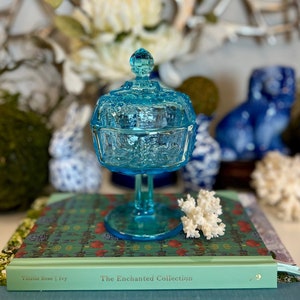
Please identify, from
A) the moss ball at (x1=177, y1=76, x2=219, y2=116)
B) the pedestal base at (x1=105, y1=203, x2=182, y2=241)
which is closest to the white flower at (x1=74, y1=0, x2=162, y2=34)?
the moss ball at (x1=177, y1=76, x2=219, y2=116)

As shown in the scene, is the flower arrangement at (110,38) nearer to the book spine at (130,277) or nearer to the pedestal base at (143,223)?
the pedestal base at (143,223)

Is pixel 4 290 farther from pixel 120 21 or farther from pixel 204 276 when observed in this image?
pixel 120 21

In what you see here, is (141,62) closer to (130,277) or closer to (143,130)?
(143,130)

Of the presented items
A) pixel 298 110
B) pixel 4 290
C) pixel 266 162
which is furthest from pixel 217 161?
pixel 4 290

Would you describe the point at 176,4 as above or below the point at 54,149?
above

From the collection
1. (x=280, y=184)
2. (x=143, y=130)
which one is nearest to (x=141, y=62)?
(x=143, y=130)

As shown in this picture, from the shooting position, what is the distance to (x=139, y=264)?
56cm

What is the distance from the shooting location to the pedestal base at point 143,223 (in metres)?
0.63

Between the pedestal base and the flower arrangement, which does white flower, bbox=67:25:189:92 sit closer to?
the flower arrangement

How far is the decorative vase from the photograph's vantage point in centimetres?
84

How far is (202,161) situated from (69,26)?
308mm

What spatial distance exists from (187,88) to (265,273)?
14.4 inches

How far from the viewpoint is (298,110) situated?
38.0 inches

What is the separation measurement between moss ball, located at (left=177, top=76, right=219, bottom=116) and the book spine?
1.10ft
